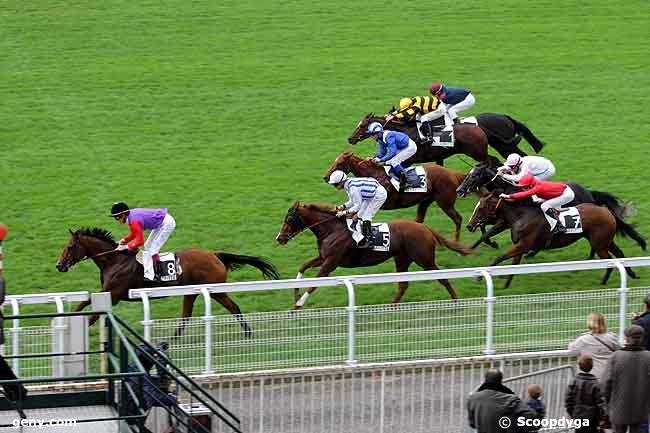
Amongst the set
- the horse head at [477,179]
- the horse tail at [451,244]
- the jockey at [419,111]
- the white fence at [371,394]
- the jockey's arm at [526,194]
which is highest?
the jockey at [419,111]

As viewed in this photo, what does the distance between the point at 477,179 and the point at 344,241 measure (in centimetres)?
187

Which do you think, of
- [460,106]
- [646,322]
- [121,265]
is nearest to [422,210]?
[460,106]

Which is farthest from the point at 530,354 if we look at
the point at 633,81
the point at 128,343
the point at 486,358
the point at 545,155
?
the point at 633,81

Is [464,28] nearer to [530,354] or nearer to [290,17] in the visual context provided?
[290,17]

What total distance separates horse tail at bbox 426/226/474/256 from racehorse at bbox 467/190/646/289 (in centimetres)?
21

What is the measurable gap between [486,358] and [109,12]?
14.6m

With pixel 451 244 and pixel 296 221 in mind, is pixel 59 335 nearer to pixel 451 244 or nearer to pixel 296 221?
pixel 296 221

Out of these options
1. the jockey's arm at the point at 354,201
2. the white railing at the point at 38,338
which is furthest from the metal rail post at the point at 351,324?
the jockey's arm at the point at 354,201

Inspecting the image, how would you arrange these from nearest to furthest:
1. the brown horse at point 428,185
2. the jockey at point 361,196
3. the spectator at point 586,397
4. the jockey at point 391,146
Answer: the spectator at point 586,397 < the jockey at point 361,196 < the brown horse at point 428,185 < the jockey at point 391,146

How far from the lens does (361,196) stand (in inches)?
557

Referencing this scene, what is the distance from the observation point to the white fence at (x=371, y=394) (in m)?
11.4

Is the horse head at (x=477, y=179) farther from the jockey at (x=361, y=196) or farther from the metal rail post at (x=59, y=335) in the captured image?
the metal rail post at (x=59, y=335)

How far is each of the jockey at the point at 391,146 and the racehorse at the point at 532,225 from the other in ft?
4.24

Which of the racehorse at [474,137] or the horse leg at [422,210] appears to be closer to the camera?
the horse leg at [422,210]
